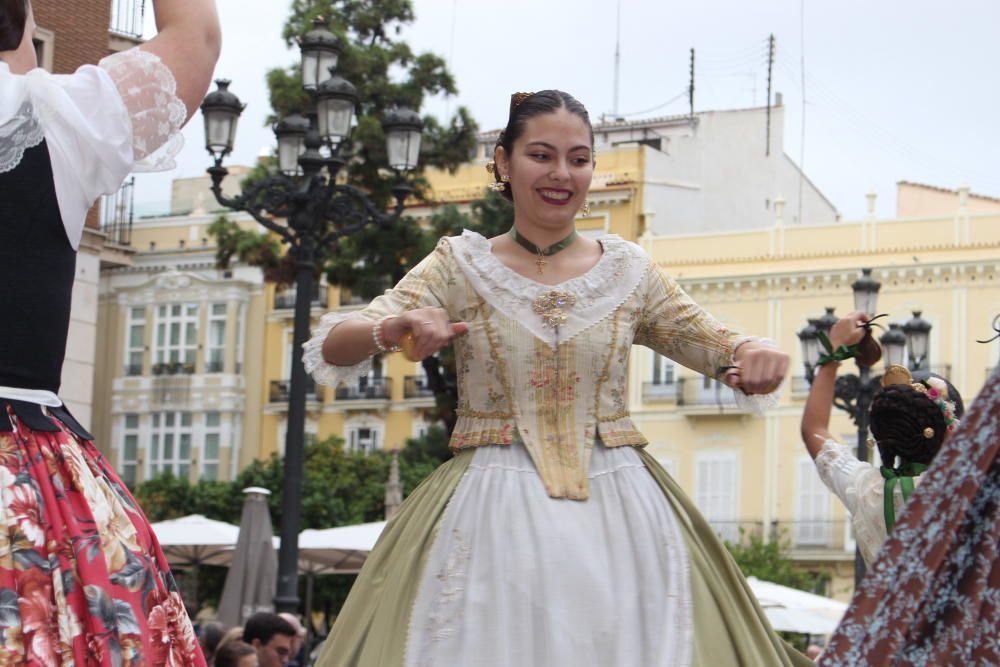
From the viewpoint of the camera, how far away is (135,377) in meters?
56.2

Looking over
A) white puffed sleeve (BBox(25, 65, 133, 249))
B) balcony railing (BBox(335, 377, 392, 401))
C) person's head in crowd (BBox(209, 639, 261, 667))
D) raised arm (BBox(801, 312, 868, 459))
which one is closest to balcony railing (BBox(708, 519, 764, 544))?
balcony railing (BBox(335, 377, 392, 401))

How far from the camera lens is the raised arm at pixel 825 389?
5074 mm

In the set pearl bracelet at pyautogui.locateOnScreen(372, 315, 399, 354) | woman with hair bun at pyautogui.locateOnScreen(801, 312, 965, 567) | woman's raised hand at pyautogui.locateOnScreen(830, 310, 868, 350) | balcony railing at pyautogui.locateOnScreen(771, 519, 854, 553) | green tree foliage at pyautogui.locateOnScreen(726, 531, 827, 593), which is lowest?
green tree foliage at pyautogui.locateOnScreen(726, 531, 827, 593)

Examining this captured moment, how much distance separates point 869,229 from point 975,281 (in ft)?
9.41

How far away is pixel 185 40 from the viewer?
12.5ft

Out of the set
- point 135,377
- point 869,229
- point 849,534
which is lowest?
point 849,534

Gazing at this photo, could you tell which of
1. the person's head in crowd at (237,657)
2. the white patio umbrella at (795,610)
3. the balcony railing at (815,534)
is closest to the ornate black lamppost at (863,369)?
the white patio umbrella at (795,610)

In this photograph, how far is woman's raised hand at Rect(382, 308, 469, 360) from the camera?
436 cm

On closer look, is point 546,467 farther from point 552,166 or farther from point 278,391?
point 278,391

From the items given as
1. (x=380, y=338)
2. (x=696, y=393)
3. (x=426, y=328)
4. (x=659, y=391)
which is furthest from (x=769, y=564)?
(x=426, y=328)

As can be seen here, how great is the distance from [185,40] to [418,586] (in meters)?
1.62

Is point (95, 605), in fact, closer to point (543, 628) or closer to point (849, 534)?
point (543, 628)

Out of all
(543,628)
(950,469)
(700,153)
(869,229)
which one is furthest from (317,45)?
(700,153)

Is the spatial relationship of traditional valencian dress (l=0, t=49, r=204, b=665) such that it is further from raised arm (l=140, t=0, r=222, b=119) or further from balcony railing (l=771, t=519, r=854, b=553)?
balcony railing (l=771, t=519, r=854, b=553)
